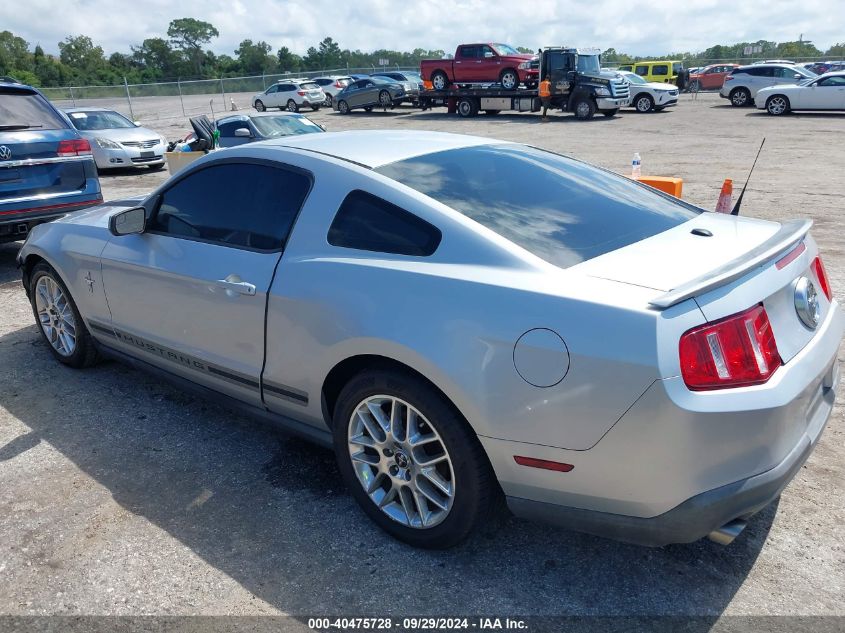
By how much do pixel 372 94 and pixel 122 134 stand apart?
1778 centimetres

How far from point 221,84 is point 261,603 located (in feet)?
143

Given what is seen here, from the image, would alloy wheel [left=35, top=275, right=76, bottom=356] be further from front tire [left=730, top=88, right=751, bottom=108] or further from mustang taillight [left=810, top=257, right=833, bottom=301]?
front tire [left=730, top=88, right=751, bottom=108]

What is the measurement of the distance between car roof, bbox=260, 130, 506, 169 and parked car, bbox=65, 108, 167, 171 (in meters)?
12.9

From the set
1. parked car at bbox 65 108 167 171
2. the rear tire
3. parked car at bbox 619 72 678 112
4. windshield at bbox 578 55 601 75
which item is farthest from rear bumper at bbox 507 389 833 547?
parked car at bbox 619 72 678 112

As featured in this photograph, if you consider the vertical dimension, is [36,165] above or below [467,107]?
above

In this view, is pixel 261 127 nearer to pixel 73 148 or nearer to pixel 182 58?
pixel 73 148

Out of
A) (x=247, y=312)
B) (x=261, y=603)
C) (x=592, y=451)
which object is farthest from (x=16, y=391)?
(x=592, y=451)

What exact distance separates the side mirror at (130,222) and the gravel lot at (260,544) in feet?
3.64

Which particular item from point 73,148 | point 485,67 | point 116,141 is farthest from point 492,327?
point 485,67

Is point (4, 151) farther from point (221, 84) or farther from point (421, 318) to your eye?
point (221, 84)

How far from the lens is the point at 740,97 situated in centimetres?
2844

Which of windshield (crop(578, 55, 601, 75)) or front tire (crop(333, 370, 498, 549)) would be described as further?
windshield (crop(578, 55, 601, 75))

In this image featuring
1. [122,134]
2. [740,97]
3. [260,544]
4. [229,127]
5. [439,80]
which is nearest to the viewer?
[260,544]

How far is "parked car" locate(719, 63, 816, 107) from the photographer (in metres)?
26.3
